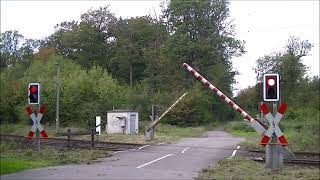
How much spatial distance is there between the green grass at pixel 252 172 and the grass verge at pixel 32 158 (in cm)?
529

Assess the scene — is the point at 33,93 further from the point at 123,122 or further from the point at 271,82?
the point at 123,122

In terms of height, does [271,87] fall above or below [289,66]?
below

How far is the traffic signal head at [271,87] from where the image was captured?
50.5 ft

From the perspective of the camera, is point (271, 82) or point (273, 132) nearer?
point (271, 82)

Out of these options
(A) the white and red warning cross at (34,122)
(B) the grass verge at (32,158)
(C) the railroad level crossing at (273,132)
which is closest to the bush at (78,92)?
(B) the grass verge at (32,158)

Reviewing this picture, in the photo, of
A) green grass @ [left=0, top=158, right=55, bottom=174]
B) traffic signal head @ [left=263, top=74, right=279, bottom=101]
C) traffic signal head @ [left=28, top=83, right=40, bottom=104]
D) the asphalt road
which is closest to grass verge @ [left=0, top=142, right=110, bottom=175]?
green grass @ [left=0, top=158, right=55, bottom=174]

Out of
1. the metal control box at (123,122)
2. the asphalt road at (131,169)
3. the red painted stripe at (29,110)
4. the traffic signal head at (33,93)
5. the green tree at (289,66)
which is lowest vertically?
the asphalt road at (131,169)

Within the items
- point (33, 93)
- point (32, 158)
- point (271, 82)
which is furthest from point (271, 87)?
point (32, 158)

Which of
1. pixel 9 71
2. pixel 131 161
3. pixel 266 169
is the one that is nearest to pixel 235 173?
pixel 266 169

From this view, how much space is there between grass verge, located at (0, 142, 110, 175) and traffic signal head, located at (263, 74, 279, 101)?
7.28 meters

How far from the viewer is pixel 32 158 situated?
19312 mm

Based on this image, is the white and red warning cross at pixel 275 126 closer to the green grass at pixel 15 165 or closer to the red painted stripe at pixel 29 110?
the green grass at pixel 15 165

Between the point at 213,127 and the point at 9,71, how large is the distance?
58.8m

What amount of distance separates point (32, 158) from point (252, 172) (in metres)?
8.42
